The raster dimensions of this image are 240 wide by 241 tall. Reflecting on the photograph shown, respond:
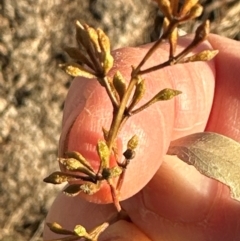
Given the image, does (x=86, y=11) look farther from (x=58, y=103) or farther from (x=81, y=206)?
(x=81, y=206)

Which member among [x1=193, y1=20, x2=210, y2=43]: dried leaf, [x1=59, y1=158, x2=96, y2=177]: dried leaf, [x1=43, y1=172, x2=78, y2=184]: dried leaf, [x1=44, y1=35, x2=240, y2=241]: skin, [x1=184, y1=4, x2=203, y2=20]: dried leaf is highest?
[x1=184, y1=4, x2=203, y2=20]: dried leaf

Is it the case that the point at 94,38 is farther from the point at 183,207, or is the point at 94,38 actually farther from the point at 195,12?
the point at 183,207

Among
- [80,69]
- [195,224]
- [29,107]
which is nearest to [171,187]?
[195,224]

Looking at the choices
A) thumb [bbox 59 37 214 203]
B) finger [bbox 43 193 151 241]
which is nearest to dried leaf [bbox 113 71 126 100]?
thumb [bbox 59 37 214 203]

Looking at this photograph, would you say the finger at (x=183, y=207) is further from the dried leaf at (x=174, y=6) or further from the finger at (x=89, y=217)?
the dried leaf at (x=174, y=6)

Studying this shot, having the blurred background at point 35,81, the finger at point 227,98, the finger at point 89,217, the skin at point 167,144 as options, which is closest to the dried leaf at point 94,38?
the skin at point 167,144

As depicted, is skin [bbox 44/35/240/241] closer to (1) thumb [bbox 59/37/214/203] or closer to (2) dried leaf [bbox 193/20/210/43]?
(1) thumb [bbox 59/37/214/203]
